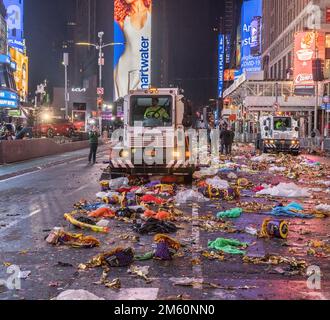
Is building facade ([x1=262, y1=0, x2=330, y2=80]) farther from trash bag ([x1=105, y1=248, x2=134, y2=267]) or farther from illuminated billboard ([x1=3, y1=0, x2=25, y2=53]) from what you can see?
trash bag ([x1=105, y1=248, x2=134, y2=267])

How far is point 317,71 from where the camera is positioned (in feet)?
144

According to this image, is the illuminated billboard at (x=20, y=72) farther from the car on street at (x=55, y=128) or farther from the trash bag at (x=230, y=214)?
the trash bag at (x=230, y=214)

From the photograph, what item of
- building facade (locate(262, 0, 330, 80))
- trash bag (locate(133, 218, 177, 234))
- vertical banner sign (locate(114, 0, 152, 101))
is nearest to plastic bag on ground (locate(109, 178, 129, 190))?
trash bag (locate(133, 218, 177, 234))

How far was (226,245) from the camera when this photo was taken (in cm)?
854

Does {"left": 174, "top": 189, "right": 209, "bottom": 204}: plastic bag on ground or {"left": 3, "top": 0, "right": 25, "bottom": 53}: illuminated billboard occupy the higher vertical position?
{"left": 3, "top": 0, "right": 25, "bottom": 53}: illuminated billboard

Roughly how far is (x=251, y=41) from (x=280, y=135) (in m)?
72.1

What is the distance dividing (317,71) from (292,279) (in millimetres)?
39431

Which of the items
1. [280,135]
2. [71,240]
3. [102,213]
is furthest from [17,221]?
[280,135]

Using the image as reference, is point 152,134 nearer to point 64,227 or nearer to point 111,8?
point 64,227

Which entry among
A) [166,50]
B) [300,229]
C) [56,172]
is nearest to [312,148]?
[56,172]

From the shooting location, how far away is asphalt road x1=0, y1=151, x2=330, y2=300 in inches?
241

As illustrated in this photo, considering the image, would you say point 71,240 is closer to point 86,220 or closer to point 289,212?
point 86,220

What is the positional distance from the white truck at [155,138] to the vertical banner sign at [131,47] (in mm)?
88111

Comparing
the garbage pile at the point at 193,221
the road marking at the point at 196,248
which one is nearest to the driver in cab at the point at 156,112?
the garbage pile at the point at 193,221
